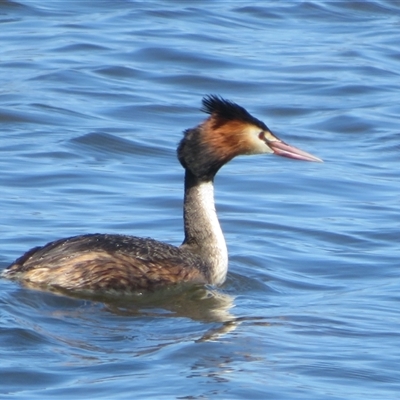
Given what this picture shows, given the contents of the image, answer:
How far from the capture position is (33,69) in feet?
56.4

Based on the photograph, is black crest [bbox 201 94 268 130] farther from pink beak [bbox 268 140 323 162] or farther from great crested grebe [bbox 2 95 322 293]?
pink beak [bbox 268 140 323 162]

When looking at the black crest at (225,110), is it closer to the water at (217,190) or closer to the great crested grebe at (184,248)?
the great crested grebe at (184,248)

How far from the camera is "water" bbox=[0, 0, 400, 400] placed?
24.7 ft

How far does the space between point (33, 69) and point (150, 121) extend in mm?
2582

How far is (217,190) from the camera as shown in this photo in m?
12.6

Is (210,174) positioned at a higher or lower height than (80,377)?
higher

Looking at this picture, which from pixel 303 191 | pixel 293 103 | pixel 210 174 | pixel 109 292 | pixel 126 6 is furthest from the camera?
pixel 126 6

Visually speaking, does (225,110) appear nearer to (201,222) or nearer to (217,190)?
(201,222)

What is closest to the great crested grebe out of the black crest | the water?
the black crest

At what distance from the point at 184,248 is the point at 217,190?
3058 mm

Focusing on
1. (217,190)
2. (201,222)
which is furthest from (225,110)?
(217,190)

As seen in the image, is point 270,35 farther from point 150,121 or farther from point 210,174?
point 210,174

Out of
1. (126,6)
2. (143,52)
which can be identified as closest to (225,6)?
(126,6)

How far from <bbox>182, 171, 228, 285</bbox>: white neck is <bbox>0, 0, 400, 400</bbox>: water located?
0.30 meters
